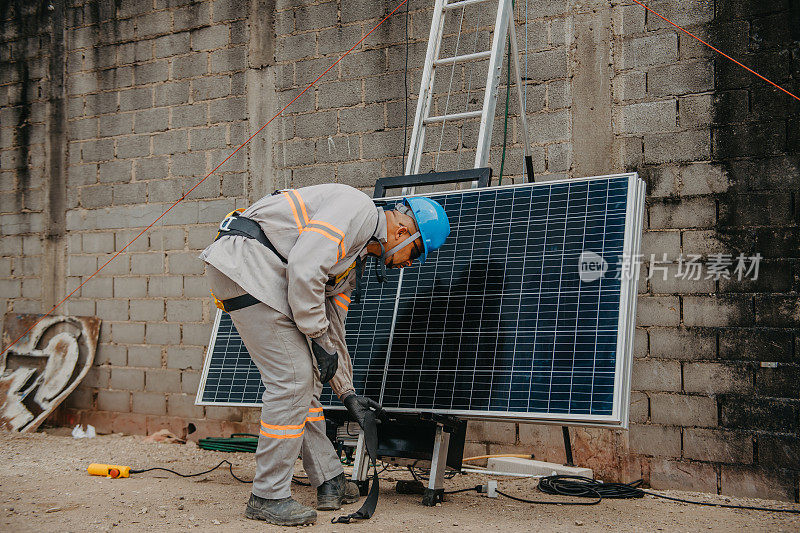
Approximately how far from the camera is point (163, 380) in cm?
618

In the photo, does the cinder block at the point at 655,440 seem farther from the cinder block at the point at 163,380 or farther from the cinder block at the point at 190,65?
the cinder block at the point at 190,65

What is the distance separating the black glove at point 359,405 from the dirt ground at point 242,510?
0.48 m

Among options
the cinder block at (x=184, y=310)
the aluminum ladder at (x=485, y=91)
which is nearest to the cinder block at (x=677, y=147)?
the aluminum ladder at (x=485, y=91)

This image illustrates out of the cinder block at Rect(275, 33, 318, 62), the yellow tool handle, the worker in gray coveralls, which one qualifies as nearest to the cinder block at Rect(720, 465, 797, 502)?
the worker in gray coveralls

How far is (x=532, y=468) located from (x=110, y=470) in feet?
8.47

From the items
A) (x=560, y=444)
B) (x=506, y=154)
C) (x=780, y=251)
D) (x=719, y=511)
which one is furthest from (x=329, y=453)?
(x=780, y=251)

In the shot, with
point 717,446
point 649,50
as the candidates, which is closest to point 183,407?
point 717,446

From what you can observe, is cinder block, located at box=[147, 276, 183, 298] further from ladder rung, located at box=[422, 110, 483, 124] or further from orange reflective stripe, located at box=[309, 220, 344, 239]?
orange reflective stripe, located at box=[309, 220, 344, 239]

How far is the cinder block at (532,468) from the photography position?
4.48 m

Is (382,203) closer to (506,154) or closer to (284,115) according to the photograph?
(506,154)

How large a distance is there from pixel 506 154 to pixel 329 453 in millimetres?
2397

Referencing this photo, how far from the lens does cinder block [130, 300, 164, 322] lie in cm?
626

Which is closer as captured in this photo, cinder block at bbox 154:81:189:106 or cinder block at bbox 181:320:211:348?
cinder block at bbox 181:320:211:348

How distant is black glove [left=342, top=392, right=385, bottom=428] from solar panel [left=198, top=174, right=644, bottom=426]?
0.14 metres
